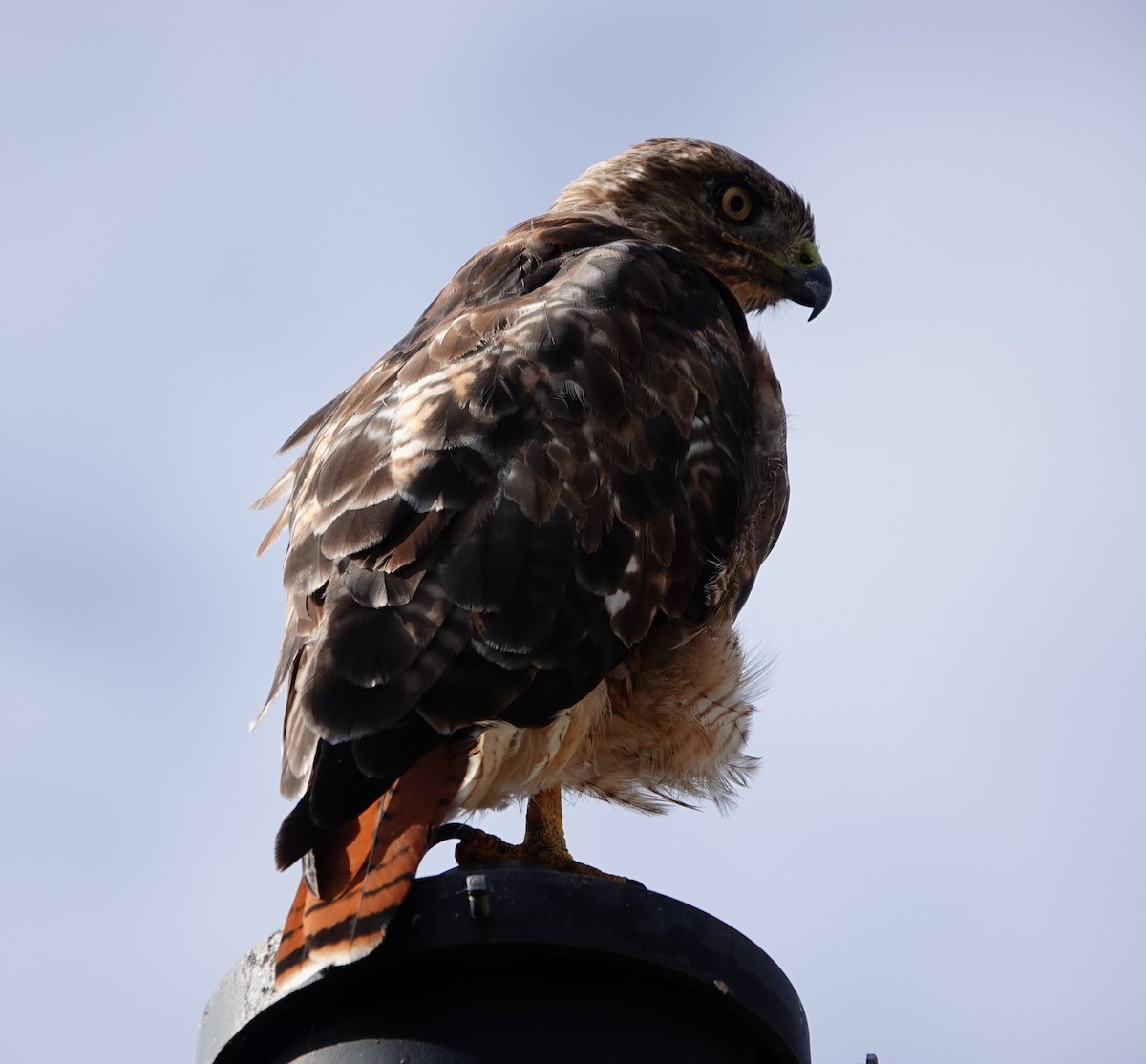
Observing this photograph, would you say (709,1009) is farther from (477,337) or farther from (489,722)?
(477,337)

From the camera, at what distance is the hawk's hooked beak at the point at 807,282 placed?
560 cm

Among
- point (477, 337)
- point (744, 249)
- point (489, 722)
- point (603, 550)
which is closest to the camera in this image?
point (489, 722)

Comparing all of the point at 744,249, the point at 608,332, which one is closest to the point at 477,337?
the point at 608,332

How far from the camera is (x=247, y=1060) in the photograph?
9.01ft

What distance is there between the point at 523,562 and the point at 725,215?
8.84 feet

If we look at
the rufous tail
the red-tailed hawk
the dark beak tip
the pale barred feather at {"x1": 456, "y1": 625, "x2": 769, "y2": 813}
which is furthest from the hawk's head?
the rufous tail

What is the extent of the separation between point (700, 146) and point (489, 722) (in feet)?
10.3

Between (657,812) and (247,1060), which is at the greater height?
(657,812)

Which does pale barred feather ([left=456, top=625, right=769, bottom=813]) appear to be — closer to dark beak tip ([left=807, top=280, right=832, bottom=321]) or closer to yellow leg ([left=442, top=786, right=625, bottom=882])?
yellow leg ([left=442, top=786, right=625, bottom=882])

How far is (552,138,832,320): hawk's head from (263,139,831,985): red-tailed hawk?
0.94 m

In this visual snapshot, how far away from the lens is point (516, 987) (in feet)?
8.52

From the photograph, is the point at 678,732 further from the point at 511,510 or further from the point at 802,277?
the point at 802,277

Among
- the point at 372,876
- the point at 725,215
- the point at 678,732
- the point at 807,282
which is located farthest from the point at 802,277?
the point at 372,876

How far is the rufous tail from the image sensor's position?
257 cm
